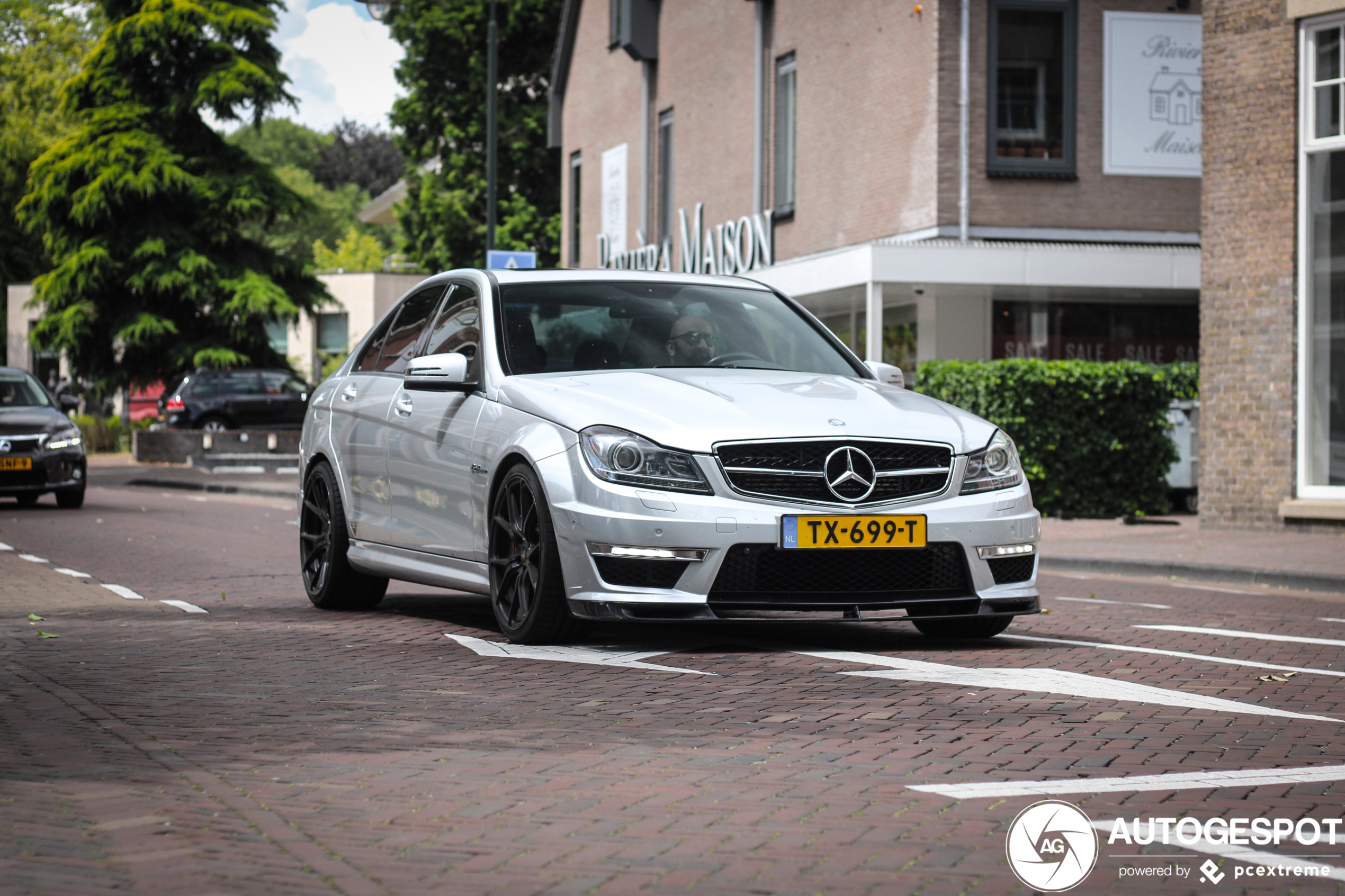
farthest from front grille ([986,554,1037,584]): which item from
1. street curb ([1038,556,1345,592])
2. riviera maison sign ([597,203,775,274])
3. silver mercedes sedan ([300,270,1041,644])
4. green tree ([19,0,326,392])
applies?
green tree ([19,0,326,392])

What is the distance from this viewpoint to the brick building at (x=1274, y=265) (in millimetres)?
15703

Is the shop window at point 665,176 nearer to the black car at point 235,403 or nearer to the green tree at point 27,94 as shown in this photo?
the black car at point 235,403

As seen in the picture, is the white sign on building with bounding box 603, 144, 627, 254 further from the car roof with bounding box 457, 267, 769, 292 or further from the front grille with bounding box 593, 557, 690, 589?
the front grille with bounding box 593, 557, 690, 589

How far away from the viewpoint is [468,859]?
4.01 m

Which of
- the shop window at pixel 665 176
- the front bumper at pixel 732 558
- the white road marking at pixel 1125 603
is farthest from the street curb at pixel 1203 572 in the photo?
the shop window at pixel 665 176

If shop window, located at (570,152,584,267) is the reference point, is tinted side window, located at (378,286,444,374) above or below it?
below

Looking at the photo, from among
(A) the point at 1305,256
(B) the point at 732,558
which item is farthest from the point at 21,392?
(B) the point at 732,558

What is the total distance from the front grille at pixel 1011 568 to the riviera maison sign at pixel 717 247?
18444 mm

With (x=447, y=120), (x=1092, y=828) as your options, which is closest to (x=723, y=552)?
(x=1092, y=828)

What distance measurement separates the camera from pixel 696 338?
8.29 meters

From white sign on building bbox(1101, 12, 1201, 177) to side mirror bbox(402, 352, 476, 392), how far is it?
16659 millimetres

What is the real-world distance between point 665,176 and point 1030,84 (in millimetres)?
11219

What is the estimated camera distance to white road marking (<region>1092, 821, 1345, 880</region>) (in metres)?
3.92

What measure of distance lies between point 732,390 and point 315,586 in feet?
10.5
